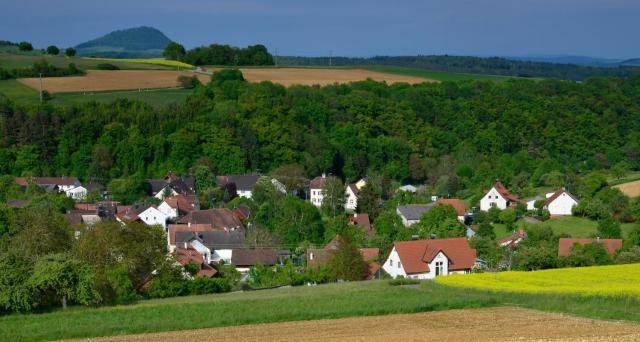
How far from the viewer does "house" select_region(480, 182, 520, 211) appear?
53.6 meters

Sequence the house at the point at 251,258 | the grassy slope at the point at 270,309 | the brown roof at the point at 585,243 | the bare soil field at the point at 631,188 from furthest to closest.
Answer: the bare soil field at the point at 631,188 → the house at the point at 251,258 → the brown roof at the point at 585,243 → the grassy slope at the point at 270,309

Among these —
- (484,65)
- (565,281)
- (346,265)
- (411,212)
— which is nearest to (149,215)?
(411,212)

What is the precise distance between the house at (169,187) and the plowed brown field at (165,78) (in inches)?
664

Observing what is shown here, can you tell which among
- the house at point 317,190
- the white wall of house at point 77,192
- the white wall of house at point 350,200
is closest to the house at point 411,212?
the white wall of house at point 350,200

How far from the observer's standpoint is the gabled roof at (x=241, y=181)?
195 ft

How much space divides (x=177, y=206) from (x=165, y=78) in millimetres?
32470

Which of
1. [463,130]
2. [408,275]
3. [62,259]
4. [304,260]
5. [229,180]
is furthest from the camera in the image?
[463,130]

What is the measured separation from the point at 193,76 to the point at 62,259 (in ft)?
193

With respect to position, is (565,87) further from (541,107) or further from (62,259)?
(62,259)

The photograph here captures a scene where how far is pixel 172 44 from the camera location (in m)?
103

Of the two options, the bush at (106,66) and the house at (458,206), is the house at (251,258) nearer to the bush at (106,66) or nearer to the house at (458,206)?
the house at (458,206)

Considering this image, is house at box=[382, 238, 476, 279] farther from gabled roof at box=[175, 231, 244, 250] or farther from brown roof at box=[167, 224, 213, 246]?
brown roof at box=[167, 224, 213, 246]

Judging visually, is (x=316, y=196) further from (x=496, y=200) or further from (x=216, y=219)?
(x=216, y=219)

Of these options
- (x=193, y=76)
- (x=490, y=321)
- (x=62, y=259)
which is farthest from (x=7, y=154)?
(x=490, y=321)
